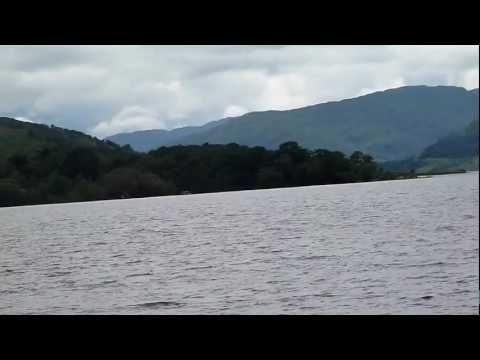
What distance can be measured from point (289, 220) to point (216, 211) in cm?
1849

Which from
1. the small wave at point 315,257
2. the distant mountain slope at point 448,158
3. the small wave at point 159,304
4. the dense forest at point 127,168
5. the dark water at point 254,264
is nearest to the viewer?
the dark water at point 254,264

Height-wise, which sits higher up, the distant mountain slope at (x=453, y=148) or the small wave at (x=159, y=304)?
the distant mountain slope at (x=453, y=148)

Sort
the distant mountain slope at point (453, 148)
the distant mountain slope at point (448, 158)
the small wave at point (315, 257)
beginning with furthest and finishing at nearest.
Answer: the distant mountain slope at point (453, 148) < the distant mountain slope at point (448, 158) < the small wave at point (315, 257)

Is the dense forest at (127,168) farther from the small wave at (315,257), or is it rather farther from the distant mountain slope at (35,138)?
the small wave at (315,257)

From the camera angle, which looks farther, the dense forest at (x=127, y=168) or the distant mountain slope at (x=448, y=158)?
the distant mountain slope at (x=448, y=158)

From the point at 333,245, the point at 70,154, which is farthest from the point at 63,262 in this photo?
the point at 70,154

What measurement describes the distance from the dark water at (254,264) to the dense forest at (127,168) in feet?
84.8

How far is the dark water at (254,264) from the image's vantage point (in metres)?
16.9

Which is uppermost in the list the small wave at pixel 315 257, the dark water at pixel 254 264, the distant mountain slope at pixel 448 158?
the distant mountain slope at pixel 448 158

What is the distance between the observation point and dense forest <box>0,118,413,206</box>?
274 ft

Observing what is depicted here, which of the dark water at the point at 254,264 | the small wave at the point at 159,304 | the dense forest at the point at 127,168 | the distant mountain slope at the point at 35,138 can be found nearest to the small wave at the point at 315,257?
the dark water at the point at 254,264

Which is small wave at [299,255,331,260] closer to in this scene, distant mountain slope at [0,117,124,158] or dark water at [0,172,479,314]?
dark water at [0,172,479,314]
